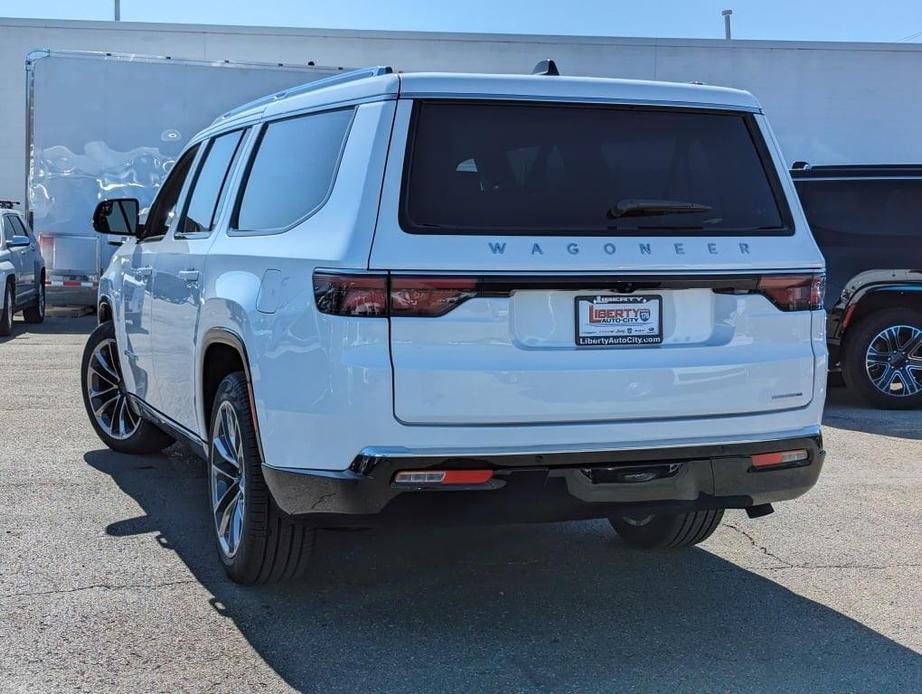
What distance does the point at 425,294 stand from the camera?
12.1ft

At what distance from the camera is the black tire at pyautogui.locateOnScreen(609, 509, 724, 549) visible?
501cm

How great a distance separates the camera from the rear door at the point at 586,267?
369cm

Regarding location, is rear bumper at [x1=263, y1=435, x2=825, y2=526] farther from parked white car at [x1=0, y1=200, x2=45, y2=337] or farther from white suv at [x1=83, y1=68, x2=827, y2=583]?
parked white car at [x1=0, y1=200, x2=45, y2=337]

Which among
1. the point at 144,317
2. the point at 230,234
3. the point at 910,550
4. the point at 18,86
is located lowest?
the point at 910,550

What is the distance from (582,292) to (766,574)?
1776 millimetres

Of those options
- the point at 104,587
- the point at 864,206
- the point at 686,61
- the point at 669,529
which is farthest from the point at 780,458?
the point at 686,61

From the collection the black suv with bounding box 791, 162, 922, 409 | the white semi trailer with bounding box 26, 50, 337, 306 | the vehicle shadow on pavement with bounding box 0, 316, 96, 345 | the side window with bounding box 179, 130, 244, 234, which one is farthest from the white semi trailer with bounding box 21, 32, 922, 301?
the side window with bounding box 179, 130, 244, 234

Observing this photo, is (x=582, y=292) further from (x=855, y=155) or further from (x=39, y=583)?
(x=855, y=155)

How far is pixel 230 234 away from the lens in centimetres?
478

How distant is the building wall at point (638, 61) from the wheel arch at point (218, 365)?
14.5m

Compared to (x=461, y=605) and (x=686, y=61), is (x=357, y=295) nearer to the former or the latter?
(x=461, y=605)

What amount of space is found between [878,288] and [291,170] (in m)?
6.28

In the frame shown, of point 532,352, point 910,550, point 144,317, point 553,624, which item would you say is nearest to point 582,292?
point 532,352

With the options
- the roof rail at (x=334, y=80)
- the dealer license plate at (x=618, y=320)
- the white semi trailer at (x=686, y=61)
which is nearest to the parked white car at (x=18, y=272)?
the white semi trailer at (x=686, y=61)
